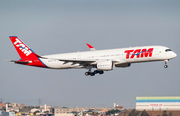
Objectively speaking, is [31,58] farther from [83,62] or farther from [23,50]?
[83,62]

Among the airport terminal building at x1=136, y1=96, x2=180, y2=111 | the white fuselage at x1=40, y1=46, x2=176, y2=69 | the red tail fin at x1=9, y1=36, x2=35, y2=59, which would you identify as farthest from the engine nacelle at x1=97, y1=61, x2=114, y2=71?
the airport terminal building at x1=136, y1=96, x2=180, y2=111

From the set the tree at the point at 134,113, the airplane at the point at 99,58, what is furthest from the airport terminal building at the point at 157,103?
the airplane at the point at 99,58

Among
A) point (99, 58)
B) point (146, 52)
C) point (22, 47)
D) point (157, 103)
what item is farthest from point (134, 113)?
point (22, 47)

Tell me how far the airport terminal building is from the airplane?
35.4 m

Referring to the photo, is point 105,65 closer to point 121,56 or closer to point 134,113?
point 121,56

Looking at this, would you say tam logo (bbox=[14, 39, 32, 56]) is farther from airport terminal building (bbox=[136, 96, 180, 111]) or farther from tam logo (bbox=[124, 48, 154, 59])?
airport terminal building (bbox=[136, 96, 180, 111])

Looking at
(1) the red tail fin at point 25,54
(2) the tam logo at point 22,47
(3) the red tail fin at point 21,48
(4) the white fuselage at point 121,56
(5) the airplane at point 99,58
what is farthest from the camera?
(2) the tam logo at point 22,47

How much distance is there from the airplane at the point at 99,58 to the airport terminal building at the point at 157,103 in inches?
1394

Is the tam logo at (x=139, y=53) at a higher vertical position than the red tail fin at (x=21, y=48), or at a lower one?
lower

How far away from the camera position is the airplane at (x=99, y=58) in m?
62.0

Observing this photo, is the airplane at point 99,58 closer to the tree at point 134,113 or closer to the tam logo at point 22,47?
the tam logo at point 22,47

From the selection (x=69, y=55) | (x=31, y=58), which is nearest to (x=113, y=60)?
(x=69, y=55)

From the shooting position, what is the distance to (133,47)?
211 ft

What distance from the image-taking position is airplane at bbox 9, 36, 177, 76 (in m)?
62.0
